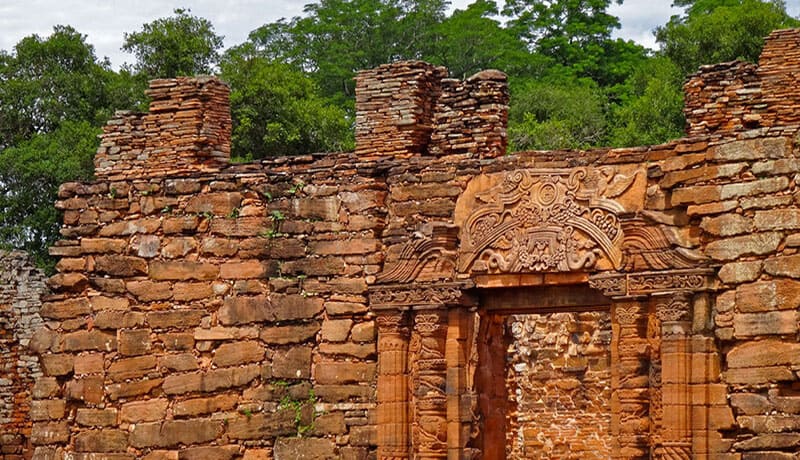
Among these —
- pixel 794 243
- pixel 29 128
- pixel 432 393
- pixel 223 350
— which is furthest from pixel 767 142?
pixel 29 128

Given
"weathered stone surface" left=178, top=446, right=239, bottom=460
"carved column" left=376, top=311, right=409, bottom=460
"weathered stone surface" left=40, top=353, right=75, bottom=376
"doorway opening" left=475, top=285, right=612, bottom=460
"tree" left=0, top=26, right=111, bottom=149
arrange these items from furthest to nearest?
"tree" left=0, top=26, right=111, bottom=149 → "doorway opening" left=475, top=285, right=612, bottom=460 → "weathered stone surface" left=40, top=353, right=75, bottom=376 → "weathered stone surface" left=178, top=446, right=239, bottom=460 → "carved column" left=376, top=311, right=409, bottom=460

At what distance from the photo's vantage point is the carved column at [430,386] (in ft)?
68.0

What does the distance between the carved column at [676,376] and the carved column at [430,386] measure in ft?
8.10

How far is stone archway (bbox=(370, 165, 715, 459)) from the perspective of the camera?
63.6 ft

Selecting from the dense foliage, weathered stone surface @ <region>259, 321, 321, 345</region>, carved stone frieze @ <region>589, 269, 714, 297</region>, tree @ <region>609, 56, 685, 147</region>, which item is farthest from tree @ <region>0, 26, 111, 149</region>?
carved stone frieze @ <region>589, 269, 714, 297</region>

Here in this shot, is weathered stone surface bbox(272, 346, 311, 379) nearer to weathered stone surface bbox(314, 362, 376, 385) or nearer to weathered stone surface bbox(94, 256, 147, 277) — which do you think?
weathered stone surface bbox(314, 362, 376, 385)

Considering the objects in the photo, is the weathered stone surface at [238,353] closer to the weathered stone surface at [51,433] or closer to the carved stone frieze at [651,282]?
the weathered stone surface at [51,433]

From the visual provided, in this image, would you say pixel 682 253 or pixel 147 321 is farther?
pixel 147 321

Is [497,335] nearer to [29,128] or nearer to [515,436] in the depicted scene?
[515,436]

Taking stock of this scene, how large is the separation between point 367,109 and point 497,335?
2800 millimetres

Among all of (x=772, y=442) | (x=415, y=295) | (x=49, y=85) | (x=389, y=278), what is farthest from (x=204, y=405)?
(x=49, y=85)

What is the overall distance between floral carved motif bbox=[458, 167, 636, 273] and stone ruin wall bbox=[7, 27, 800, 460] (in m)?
0.04

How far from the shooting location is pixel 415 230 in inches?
832

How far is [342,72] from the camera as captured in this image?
1791 inches
